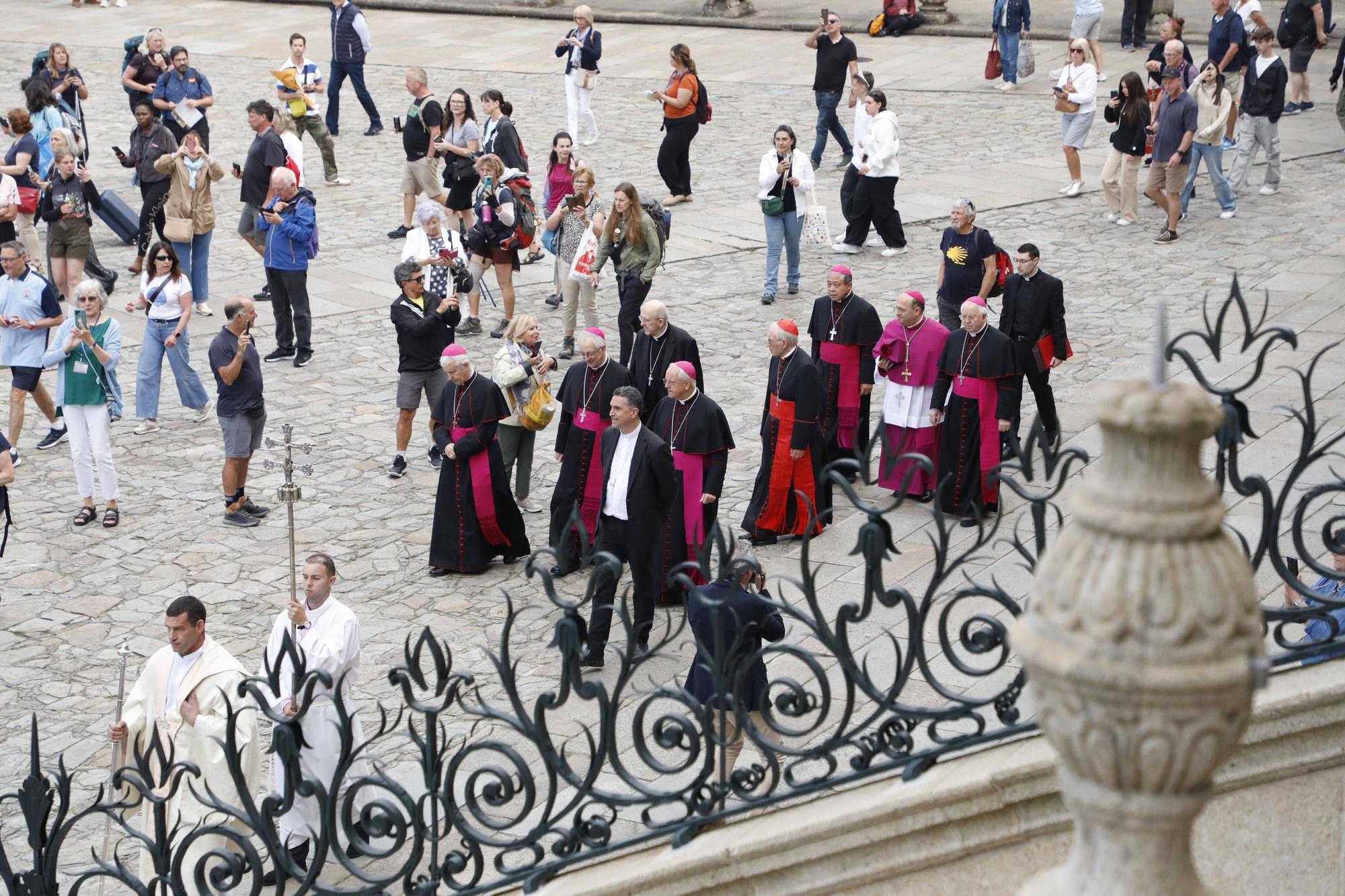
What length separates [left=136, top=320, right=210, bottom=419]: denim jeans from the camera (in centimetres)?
1369

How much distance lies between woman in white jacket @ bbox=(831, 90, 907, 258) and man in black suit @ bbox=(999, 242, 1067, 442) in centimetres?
562

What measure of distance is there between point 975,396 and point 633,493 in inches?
112

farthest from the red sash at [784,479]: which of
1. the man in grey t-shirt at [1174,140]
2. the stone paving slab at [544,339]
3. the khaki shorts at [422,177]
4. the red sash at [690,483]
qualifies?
the khaki shorts at [422,177]

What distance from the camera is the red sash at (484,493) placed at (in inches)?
440

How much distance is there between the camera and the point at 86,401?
12.0 metres

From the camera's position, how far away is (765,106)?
25.4 meters

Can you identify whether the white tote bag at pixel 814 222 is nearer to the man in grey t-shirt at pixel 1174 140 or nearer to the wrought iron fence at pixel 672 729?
the man in grey t-shirt at pixel 1174 140

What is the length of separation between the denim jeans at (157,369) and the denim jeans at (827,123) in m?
10.1

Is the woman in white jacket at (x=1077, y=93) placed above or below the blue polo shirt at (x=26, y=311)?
above

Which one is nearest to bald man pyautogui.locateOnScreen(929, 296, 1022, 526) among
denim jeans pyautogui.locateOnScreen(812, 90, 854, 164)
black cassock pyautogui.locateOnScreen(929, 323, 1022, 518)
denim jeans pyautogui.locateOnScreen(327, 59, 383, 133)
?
black cassock pyautogui.locateOnScreen(929, 323, 1022, 518)

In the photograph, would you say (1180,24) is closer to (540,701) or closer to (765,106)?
(765,106)

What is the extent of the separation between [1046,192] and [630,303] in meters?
7.72

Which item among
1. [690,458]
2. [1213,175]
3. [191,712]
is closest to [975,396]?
[690,458]

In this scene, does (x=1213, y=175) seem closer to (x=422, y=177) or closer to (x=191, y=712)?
(x=422, y=177)
